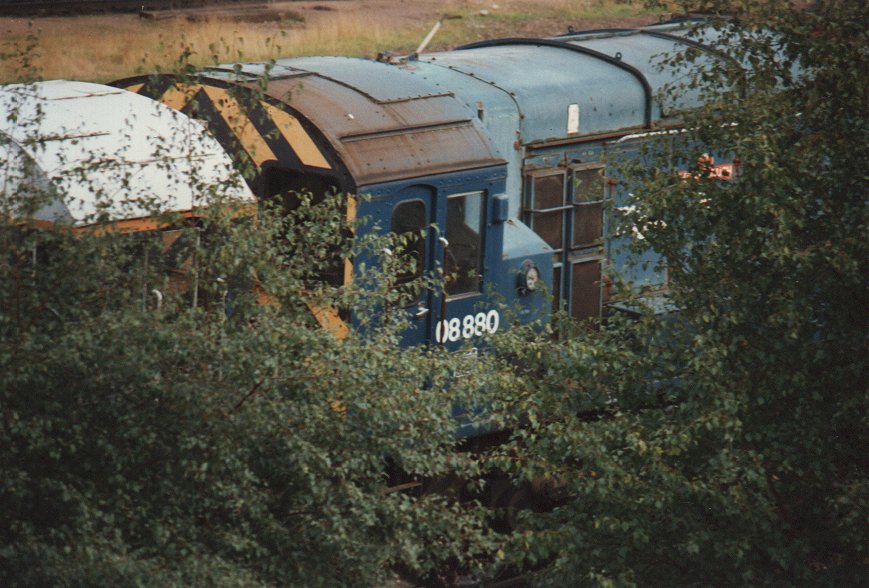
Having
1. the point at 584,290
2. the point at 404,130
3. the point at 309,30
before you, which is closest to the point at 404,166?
the point at 404,130

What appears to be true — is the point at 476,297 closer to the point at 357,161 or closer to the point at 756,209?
the point at 357,161

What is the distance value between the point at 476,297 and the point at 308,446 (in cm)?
360

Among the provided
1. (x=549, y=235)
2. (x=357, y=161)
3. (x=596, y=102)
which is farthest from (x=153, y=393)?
(x=596, y=102)

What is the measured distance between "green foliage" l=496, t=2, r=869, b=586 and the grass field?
24.4 feet

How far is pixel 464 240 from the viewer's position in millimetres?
9492

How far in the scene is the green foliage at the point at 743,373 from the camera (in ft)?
24.0

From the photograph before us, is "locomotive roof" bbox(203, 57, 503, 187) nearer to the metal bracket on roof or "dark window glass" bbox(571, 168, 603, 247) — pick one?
"dark window glass" bbox(571, 168, 603, 247)

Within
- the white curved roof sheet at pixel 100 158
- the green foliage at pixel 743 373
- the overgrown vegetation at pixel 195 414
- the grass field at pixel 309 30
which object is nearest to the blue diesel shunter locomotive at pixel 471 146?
the white curved roof sheet at pixel 100 158

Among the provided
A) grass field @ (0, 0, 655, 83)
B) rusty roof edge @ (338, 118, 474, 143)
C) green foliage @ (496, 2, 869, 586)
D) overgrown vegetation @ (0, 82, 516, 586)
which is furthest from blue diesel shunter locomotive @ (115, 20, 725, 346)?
grass field @ (0, 0, 655, 83)

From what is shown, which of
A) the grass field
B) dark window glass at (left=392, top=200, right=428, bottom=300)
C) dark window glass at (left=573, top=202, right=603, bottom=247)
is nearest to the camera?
dark window glass at (left=392, top=200, right=428, bottom=300)

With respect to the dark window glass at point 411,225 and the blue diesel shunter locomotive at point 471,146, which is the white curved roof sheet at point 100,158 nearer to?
the blue diesel shunter locomotive at point 471,146

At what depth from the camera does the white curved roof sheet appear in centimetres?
624

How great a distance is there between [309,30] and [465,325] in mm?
15847

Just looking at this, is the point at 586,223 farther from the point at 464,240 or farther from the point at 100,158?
the point at 100,158
